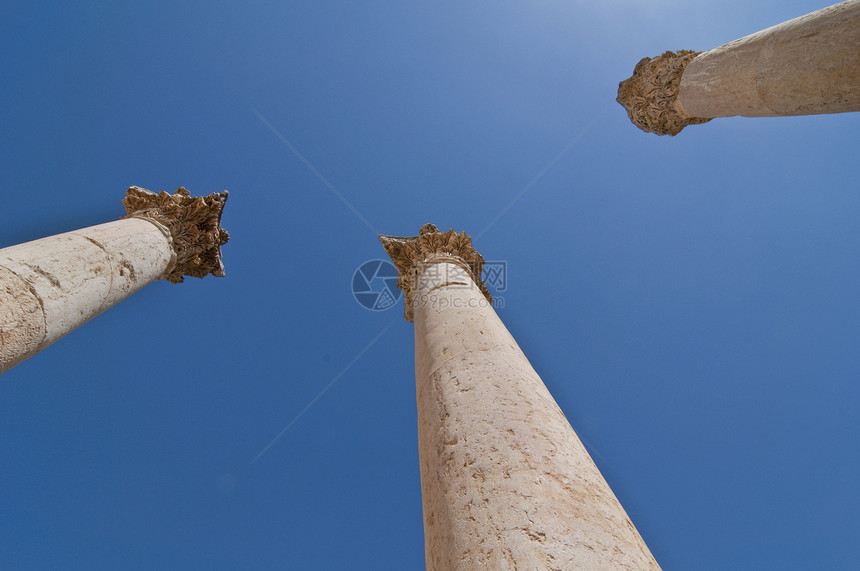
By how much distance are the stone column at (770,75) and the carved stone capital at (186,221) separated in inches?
587

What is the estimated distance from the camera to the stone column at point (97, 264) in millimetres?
9086

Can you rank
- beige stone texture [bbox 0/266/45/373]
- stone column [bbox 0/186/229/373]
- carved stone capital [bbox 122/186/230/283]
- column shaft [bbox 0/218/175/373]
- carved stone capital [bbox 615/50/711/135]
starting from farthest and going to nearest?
carved stone capital [bbox 122/186/230/283]
carved stone capital [bbox 615/50/711/135]
stone column [bbox 0/186/229/373]
column shaft [bbox 0/218/175/373]
beige stone texture [bbox 0/266/45/373]

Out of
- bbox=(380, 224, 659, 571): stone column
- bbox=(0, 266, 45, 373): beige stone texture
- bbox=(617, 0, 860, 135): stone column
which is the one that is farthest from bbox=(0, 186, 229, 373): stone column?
bbox=(617, 0, 860, 135): stone column

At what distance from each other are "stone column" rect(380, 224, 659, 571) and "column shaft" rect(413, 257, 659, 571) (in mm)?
13

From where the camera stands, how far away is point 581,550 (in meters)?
4.58

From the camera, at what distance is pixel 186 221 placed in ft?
53.4

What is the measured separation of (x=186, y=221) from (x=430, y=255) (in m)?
8.11

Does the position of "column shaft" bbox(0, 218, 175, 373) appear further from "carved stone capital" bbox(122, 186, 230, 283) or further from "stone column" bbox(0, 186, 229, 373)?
"carved stone capital" bbox(122, 186, 230, 283)

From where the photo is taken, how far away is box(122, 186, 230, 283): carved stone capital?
15.4 m

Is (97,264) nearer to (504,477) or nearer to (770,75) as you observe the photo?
(504,477)

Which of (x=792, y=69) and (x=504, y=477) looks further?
(x=792, y=69)

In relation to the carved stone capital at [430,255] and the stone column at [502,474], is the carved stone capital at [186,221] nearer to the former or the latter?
the carved stone capital at [430,255]

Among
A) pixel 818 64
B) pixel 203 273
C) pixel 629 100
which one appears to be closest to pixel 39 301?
pixel 203 273

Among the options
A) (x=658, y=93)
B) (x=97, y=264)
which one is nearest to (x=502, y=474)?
(x=97, y=264)
